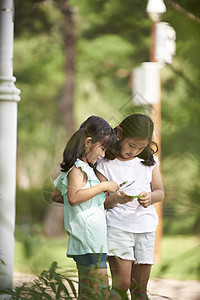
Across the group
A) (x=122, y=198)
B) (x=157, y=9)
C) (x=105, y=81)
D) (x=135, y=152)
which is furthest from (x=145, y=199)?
(x=105, y=81)

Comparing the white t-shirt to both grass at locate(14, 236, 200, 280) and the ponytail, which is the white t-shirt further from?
grass at locate(14, 236, 200, 280)

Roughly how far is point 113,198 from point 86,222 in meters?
0.14

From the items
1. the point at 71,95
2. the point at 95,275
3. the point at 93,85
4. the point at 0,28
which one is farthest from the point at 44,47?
the point at 95,275

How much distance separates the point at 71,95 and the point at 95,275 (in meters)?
7.92

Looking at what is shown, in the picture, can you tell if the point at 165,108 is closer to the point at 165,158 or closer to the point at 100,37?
the point at 165,158

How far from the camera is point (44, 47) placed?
9242mm

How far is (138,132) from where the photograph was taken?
6.31 ft

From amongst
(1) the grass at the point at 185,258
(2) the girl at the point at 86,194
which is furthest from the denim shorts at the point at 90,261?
(1) the grass at the point at 185,258

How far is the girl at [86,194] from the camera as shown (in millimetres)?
1823

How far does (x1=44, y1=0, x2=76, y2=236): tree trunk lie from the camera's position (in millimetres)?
9227

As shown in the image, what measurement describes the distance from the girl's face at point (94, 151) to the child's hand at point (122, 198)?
0.16 m

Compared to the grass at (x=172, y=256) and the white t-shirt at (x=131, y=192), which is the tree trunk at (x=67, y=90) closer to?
the white t-shirt at (x=131, y=192)

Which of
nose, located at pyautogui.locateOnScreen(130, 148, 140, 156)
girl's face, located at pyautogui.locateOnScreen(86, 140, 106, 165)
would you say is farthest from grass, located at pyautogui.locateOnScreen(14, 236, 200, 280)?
nose, located at pyautogui.locateOnScreen(130, 148, 140, 156)

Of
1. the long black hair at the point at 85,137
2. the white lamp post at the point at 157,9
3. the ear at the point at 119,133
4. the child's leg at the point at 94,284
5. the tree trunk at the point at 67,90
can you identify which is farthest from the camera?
the tree trunk at the point at 67,90
